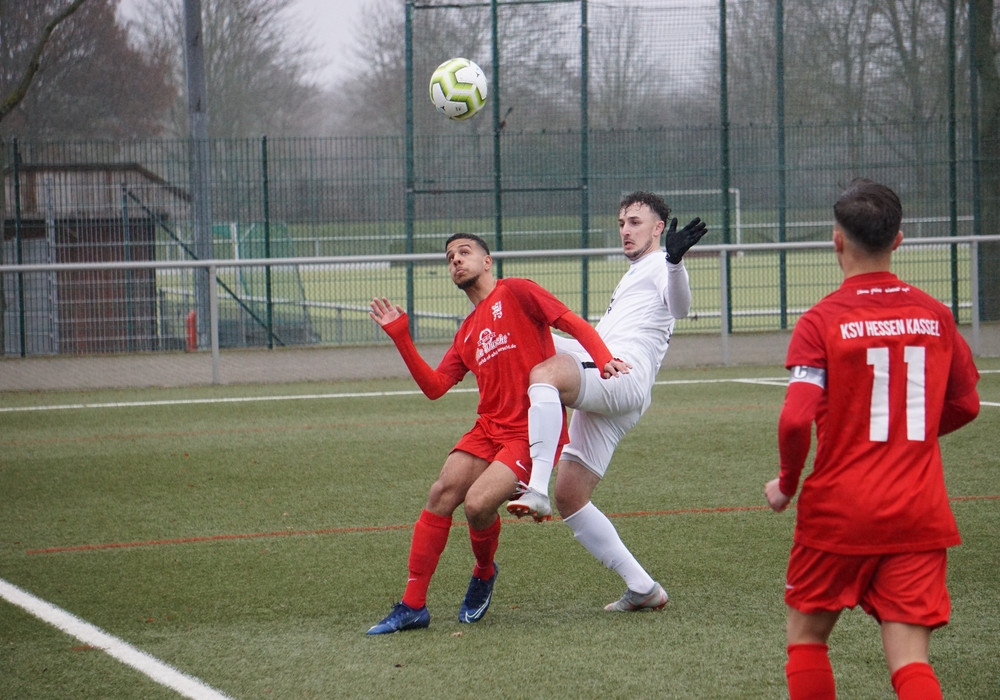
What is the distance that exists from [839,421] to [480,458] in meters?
2.12

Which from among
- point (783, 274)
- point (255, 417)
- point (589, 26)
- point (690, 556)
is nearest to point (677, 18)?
point (589, 26)

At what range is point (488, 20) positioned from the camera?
16250 mm

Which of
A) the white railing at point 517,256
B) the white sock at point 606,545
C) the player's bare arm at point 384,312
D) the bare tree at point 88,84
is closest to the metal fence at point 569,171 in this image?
the white railing at point 517,256

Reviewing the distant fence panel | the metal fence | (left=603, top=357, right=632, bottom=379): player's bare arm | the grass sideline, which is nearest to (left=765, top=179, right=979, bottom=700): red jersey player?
the grass sideline

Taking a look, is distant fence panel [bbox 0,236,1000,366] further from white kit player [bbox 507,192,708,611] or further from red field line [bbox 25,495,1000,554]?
white kit player [bbox 507,192,708,611]

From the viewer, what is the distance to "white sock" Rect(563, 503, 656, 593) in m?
4.73

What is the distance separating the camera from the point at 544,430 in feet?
14.9

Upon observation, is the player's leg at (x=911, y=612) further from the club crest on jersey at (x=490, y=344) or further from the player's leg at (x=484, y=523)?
the club crest on jersey at (x=490, y=344)

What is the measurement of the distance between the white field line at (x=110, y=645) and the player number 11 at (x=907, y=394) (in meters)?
2.44

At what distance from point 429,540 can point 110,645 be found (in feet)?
4.47

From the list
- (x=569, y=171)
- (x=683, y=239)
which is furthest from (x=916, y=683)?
(x=569, y=171)

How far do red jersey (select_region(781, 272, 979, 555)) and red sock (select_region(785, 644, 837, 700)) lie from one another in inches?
11.9

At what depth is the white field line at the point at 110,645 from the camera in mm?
3980

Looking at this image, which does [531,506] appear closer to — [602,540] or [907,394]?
[602,540]
